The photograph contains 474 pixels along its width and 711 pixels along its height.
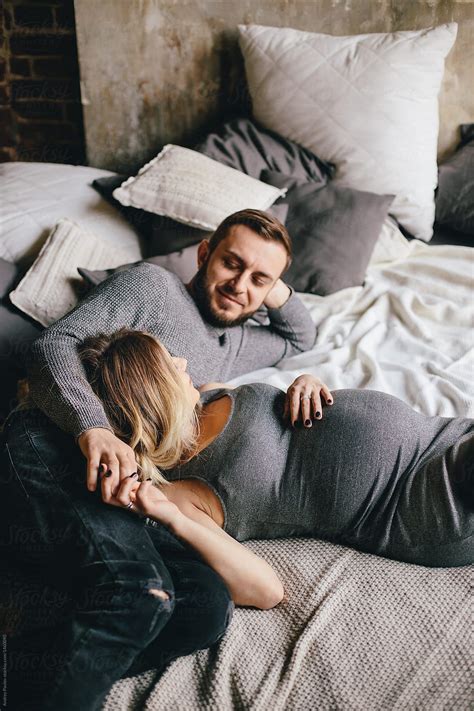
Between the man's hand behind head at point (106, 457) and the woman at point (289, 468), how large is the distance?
60mm

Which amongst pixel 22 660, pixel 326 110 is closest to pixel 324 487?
pixel 22 660

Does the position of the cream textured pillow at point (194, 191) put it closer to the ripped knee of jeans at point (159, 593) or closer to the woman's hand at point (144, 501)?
the woman's hand at point (144, 501)

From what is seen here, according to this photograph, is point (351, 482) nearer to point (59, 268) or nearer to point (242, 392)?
point (242, 392)

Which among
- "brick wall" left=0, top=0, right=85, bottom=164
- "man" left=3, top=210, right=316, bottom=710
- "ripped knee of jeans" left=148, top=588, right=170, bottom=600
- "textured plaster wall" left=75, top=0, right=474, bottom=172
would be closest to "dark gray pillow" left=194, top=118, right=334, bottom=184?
"textured plaster wall" left=75, top=0, right=474, bottom=172

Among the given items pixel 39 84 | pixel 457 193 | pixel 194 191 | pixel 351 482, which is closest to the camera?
pixel 351 482

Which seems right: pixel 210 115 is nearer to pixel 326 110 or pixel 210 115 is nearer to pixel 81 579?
pixel 326 110

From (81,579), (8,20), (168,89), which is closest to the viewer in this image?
(81,579)

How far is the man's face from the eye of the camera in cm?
170

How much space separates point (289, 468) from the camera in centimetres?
133

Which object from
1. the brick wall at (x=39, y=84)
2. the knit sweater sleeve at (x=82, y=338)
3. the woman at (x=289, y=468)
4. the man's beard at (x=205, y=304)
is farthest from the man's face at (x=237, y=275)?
the brick wall at (x=39, y=84)

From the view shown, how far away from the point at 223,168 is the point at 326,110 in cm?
48

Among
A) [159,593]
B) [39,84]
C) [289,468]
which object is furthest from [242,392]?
[39,84]

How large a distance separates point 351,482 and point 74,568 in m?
0.53

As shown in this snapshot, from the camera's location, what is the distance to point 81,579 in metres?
1.14
